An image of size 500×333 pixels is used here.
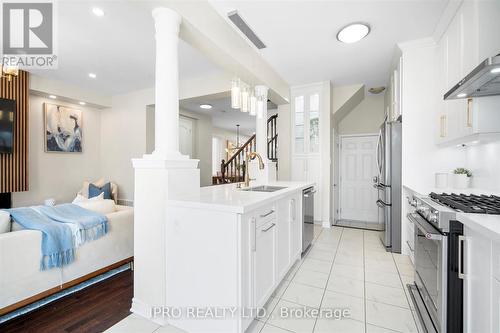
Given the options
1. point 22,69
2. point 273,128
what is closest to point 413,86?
point 273,128

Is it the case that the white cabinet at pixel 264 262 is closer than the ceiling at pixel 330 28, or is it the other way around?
the white cabinet at pixel 264 262

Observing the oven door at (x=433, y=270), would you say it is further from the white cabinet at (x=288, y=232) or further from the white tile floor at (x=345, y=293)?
the white cabinet at (x=288, y=232)

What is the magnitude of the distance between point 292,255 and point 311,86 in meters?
3.36

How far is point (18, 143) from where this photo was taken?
3.97m

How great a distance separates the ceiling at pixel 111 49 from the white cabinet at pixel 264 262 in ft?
6.79

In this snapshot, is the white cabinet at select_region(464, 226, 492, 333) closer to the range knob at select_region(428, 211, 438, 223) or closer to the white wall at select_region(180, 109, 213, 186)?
the range knob at select_region(428, 211, 438, 223)

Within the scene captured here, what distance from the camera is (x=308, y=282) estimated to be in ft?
7.64

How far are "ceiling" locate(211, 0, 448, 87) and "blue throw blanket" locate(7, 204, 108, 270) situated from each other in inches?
98.0

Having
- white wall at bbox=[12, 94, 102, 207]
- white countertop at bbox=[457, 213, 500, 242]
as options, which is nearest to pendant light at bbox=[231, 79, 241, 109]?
white countertop at bbox=[457, 213, 500, 242]

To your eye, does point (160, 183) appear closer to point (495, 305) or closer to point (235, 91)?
point (235, 91)

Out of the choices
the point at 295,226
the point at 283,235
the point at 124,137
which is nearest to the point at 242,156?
the point at 124,137

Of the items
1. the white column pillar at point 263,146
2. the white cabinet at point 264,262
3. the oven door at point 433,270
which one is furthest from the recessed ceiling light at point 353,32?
the white cabinet at point 264,262

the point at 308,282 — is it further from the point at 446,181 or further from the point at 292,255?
the point at 446,181

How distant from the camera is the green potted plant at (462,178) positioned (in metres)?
2.42
